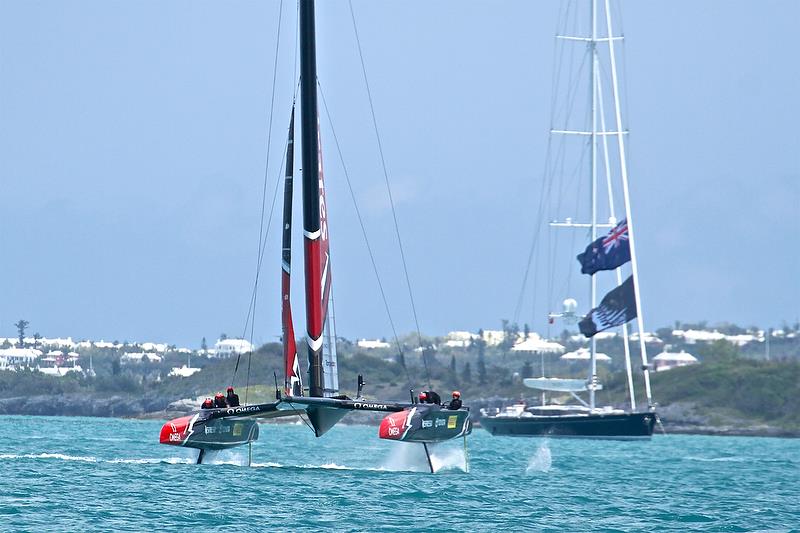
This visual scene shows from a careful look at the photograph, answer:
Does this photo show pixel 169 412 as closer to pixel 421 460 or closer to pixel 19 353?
pixel 19 353

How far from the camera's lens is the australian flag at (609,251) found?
62.9m

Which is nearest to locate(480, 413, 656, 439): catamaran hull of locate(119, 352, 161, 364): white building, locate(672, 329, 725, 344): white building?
locate(672, 329, 725, 344): white building

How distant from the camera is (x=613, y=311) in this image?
62.7 m

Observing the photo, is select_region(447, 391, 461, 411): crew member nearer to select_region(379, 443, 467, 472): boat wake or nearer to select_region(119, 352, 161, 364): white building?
select_region(379, 443, 467, 472): boat wake

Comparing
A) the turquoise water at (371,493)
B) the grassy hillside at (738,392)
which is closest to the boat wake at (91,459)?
the turquoise water at (371,493)

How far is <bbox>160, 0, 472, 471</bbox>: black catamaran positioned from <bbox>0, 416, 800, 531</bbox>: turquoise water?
0.96 metres

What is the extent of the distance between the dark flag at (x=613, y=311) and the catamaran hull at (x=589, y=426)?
388 centimetres

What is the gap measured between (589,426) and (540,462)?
18.4 metres

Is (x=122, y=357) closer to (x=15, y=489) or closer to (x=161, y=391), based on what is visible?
(x=161, y=391)

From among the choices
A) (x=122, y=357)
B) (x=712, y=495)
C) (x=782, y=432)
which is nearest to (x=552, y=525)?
(x=712, y=495)

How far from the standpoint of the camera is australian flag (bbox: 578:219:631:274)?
62.9 m

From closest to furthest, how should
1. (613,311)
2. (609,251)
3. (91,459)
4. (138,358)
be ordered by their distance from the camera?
1. (91,459)
2. (613,311)
3. (609,251)
4. (138,358)

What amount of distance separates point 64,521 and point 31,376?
11645 cm

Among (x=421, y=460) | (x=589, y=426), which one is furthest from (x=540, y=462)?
(x=589, y=426)
